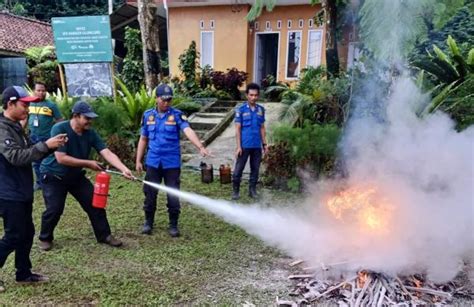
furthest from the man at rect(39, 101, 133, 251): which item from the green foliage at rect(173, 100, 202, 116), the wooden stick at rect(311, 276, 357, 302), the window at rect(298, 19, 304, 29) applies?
the window at rect(298, 19, 304, 29)

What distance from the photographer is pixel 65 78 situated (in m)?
9.96

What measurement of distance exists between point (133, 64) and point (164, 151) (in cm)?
992

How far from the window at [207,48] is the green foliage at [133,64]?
7.27 feet

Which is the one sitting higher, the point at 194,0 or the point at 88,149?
the point at 194,0

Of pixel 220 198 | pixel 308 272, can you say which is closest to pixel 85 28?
pixel 220 198

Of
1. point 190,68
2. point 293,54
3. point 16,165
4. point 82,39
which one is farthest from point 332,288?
point 293,54

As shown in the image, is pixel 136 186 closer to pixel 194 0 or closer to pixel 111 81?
pixel 111 81

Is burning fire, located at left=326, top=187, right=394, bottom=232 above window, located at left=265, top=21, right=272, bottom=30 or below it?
below

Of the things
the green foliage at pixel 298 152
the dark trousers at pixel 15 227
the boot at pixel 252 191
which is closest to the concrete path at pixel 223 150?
the green foliage at pixel 298 152

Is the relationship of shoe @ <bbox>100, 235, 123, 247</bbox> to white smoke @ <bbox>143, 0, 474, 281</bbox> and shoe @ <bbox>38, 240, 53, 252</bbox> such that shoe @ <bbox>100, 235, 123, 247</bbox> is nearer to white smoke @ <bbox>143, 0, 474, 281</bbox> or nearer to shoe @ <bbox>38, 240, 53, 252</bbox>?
shoe @ <bbox>38, 240, 53, 252</bbox>

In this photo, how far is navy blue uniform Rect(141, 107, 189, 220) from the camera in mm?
5121

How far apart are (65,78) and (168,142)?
606cm

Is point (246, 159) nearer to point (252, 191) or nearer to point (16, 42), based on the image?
point (252, 191)

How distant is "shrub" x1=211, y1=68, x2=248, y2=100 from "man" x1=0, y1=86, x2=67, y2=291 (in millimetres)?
10275
